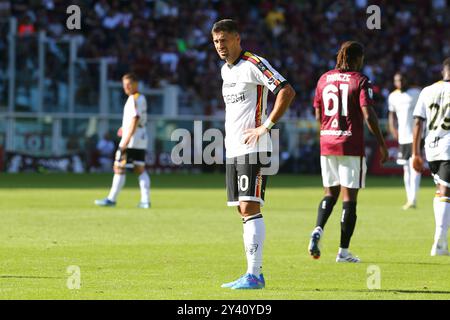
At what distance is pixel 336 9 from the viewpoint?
44.7 metres

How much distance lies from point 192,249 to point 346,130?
2456mm

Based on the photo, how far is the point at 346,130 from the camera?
11859 millimetres

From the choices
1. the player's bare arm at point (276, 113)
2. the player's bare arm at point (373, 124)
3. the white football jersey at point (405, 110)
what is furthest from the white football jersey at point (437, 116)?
the white football jersey at point (405, 110)

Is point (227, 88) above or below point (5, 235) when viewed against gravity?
above

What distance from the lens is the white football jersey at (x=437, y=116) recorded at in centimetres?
1243

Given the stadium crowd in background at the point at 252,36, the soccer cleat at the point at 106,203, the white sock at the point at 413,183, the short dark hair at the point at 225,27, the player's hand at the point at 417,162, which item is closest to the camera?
the short dark hair at the point at 225,27

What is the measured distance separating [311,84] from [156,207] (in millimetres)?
21676

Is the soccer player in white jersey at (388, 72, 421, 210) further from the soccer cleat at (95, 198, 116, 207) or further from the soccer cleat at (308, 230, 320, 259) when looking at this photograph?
the soccer cleat at (308, 230, 320, 259)

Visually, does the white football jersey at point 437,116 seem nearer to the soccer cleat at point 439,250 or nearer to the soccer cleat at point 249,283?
the soccer cleat at point 439,250

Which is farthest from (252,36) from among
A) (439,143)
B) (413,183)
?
(439,143)

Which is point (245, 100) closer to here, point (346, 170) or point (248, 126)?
point (248, 126)

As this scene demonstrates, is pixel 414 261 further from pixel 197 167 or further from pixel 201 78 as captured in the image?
pixel 201 78

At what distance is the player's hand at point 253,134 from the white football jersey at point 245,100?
6 cm
